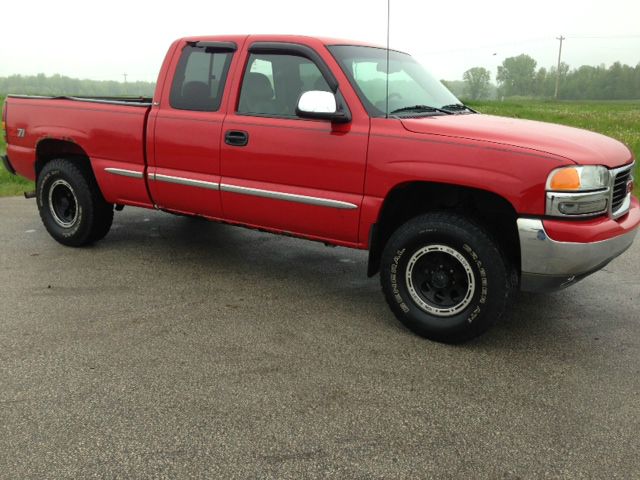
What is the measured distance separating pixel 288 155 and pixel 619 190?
86.3 inches

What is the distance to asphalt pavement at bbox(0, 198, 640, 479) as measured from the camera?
2590 mm

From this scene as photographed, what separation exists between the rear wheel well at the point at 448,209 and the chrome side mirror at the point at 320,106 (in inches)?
24.7

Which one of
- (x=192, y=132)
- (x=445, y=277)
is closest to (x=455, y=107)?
(x=445, y=277)

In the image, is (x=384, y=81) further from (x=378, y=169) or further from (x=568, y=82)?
(x=568, y=82)

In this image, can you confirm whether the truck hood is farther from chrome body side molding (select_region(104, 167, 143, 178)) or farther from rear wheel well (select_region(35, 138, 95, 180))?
rear wheel well (select_region(35, 138, 95, 180))

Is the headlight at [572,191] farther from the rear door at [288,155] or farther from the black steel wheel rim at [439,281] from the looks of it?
the rear door at [288,155]

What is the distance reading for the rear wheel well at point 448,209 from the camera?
3.78 meters

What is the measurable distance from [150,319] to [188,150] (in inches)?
55.5

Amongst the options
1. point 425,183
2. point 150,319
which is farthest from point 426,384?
point 150,319

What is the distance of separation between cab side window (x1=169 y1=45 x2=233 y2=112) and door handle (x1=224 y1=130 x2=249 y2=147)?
285 mm

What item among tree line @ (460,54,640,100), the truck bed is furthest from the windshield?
tree line @ (460,54,640,100)

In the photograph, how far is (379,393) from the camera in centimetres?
316

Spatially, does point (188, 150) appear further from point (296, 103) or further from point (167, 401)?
point (167, 401)

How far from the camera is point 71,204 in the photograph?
232 inches
